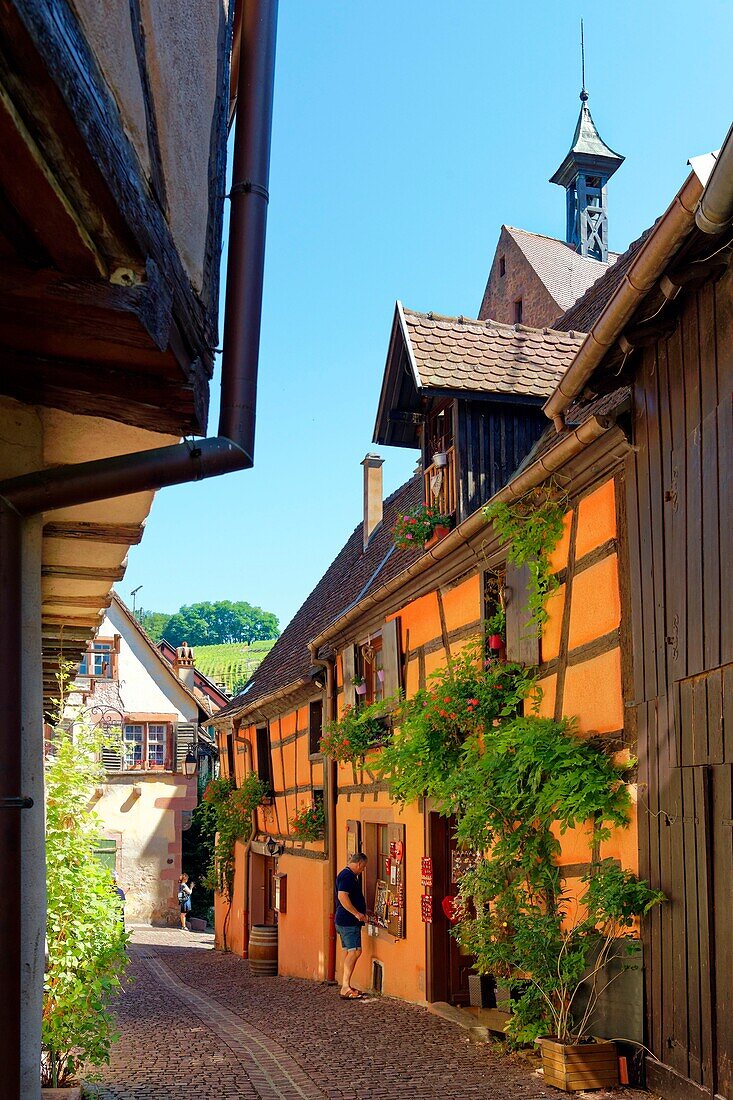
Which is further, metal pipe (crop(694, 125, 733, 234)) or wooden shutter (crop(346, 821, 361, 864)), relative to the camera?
wooden shutter (crop(346, 821, 361, 864))

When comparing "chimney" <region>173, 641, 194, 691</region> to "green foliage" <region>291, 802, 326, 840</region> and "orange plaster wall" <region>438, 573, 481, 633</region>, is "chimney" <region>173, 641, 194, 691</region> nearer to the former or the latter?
"green foliage" <region>291, 802, 326, 840</region>

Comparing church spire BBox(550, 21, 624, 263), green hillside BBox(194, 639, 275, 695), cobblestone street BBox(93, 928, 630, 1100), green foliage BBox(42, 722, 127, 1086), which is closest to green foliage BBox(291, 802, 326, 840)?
cobblestone street BBox(93, 928, 630, 1100)

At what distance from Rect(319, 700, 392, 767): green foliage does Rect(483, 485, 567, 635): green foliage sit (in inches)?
135

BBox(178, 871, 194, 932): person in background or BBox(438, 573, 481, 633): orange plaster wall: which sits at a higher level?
BBox(438, 573, 481, 633): orange plaster wall

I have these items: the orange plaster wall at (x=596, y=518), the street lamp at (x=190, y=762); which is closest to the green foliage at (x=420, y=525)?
the orange plaster wall at (x=596, y=518)

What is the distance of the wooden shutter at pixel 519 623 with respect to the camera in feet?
24.8

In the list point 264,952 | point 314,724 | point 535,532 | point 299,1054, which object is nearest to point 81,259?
point 535,532

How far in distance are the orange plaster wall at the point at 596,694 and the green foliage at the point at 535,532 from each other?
0.57 metres

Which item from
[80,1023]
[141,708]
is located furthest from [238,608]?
[80,1023]

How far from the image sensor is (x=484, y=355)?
9797 mm

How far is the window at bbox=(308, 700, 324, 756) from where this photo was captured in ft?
47.5

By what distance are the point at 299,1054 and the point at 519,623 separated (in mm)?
3250

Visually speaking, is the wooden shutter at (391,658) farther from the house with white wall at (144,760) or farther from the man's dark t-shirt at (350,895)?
the house with white wall at (144,760)

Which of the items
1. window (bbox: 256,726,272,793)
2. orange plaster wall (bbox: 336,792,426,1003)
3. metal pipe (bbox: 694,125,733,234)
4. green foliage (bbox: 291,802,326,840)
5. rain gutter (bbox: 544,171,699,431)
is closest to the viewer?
metal pipe (bbox: 694,125,733,234)
